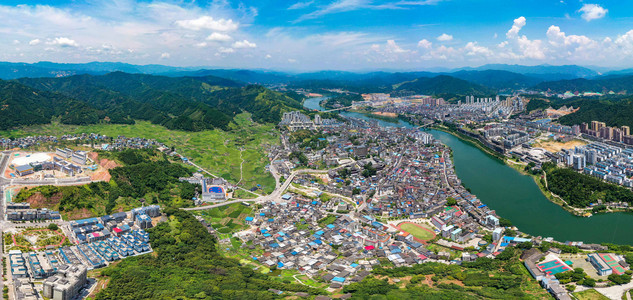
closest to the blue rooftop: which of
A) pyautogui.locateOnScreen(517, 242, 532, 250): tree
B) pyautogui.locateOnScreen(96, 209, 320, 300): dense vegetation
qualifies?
pyautogui.locateOnScreen(96, 209, 320, 300): dense vegetation

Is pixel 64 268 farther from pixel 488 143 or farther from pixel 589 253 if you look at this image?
pixel 488 143

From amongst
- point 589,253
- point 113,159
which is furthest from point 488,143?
point 113,159

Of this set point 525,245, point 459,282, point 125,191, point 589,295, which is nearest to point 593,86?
point 525,245

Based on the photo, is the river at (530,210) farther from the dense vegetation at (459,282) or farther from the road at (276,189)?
the road at (276,189)

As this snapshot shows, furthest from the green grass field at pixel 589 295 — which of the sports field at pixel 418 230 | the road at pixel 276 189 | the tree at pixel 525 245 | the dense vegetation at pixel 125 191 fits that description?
the dense vegetation at pixel 125 191

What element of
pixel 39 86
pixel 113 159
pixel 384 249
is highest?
pixel 39 86

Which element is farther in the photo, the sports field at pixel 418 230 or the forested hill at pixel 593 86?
the forested hill at pixel 593 86
